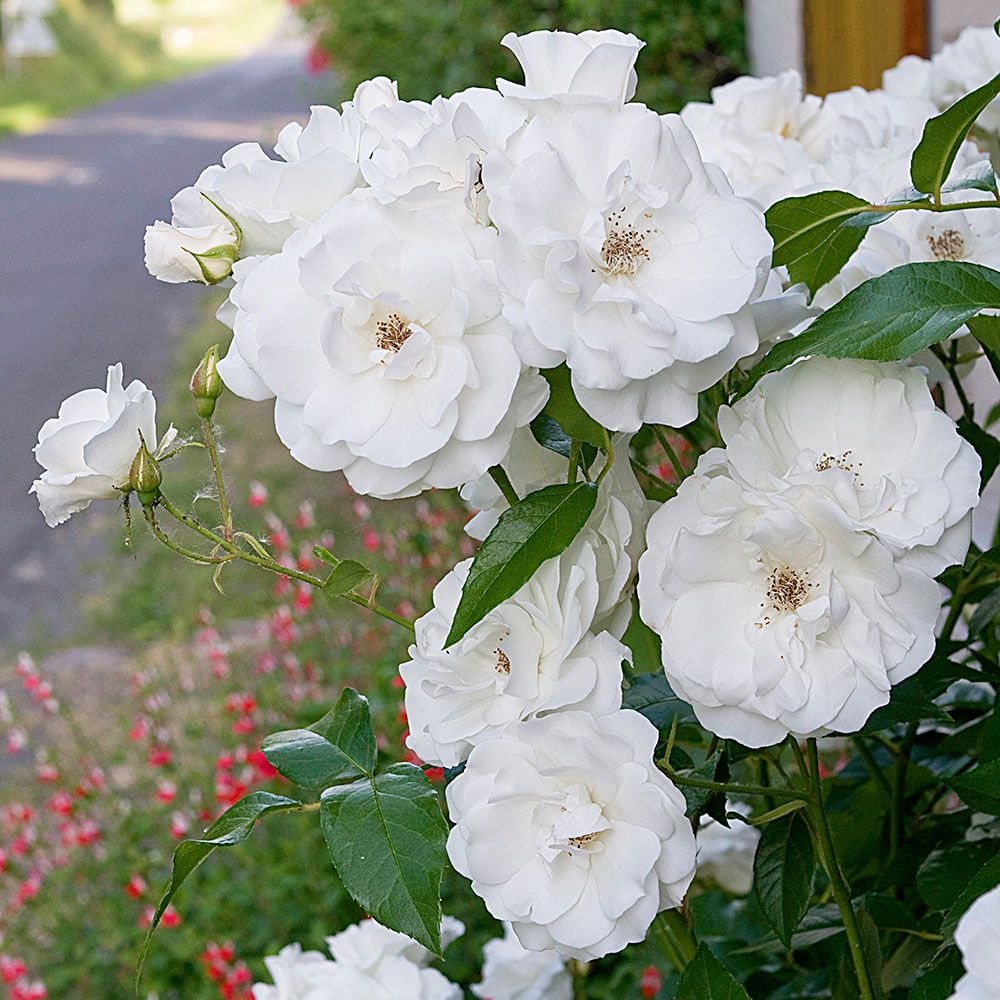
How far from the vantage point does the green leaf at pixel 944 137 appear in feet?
2.11

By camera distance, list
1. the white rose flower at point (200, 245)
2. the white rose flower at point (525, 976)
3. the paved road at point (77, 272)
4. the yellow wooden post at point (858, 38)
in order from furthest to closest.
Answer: the paved road at point (77, 272)
the yellow wooden post at point (858, 38)
the white rose flower at point (525, 976)
the white rose flower at point (200, 245)

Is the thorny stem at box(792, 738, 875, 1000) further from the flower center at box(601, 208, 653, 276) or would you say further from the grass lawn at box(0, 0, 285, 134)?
the grass lawn at box(0, 0, 285, 134)

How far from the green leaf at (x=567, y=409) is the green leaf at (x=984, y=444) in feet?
0.88

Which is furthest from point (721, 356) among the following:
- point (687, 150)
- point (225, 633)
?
point (225, 633)

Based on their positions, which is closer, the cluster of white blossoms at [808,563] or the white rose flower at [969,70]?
the cluster of white blossoms at [808,563]

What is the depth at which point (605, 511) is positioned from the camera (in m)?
0.62

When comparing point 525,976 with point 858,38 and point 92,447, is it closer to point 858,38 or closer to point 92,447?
point 92,447

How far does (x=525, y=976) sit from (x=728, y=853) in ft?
0.64

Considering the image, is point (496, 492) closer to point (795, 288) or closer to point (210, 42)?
point (795, 288)

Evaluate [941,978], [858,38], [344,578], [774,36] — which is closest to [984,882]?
[941,978]

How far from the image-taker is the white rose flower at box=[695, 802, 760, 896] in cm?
118

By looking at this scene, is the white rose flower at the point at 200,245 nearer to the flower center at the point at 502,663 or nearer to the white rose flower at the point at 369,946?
the flower center at the point at 502,663

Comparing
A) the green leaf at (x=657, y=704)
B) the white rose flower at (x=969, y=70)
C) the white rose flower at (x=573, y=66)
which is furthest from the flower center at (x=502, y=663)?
the white rose flower at (x=969, y=70)

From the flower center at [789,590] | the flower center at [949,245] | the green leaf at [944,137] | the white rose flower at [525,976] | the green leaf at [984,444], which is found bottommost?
the white rose flower at [525,976]
